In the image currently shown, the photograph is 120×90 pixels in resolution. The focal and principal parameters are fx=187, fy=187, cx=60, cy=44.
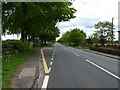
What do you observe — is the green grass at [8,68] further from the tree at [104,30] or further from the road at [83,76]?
the tree at [104,30]

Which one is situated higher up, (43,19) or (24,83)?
(43,19)

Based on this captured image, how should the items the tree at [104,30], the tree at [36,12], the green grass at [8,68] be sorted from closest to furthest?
the green grass at [8,68] → the tree at [36,12] → the tree at [104,30]

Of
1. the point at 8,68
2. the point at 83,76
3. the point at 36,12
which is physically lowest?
the point at 83,76

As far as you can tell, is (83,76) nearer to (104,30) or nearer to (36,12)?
(36,12)

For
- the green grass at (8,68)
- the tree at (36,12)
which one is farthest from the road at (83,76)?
the tree at (36,12)

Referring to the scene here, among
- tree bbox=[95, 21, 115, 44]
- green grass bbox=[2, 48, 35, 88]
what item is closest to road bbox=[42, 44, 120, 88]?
green grass bbox=[2, 48, 35, 88]

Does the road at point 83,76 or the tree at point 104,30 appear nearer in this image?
the road at point 83,76

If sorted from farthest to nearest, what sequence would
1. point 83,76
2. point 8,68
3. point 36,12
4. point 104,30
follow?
point 104,30
point 36,12
point 8,68
point 83,76

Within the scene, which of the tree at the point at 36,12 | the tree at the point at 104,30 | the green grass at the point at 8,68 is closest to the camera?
the green grass at the point at 8,68

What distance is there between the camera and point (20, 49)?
23516 mm

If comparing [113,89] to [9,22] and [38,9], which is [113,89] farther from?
[9,22]

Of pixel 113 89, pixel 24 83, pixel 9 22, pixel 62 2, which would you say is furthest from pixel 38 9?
pixel 113 89

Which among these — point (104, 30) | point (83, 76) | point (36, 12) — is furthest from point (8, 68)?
point (104, 30)

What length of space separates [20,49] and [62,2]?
26.8ft
